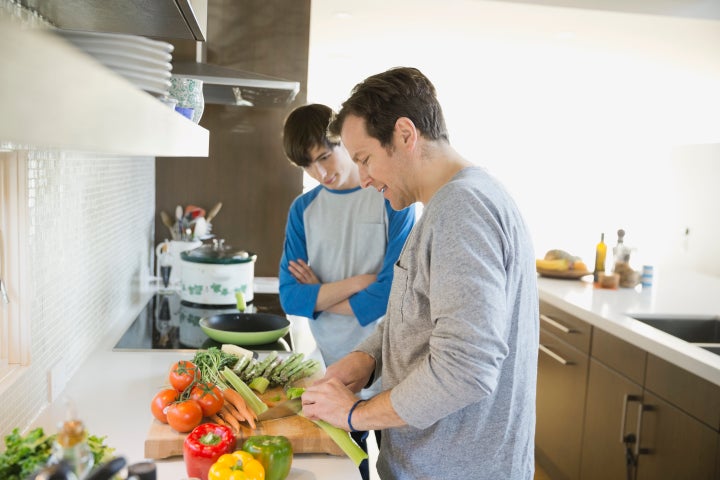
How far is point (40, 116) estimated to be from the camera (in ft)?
0.86

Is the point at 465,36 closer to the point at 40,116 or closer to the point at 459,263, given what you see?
the point at 459,263

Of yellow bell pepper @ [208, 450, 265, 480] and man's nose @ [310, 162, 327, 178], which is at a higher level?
man's nose @ [310, 162, 327, 178]

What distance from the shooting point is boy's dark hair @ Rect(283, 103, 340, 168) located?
1.81 metres

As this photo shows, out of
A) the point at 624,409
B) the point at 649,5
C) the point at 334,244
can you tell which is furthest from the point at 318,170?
the point at 649,5

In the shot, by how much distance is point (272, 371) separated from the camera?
163cm

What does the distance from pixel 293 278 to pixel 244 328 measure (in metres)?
0.30

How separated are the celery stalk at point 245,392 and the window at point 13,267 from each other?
0.43m

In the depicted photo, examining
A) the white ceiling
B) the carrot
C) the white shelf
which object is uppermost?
the white ceiling

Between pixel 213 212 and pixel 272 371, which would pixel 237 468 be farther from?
pixel 213 212

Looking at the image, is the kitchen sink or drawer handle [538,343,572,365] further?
drawer handle [538,343,572,365]

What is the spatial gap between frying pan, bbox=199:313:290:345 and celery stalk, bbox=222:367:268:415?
0.51 m

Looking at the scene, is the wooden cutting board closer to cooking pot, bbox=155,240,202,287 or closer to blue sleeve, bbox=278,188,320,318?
blue sleeve, bbox=278,188,320,318

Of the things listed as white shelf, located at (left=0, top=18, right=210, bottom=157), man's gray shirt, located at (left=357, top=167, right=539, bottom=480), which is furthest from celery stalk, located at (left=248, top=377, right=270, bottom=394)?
white shelf, located at (left=0, top=18, right=210, bottom=157)

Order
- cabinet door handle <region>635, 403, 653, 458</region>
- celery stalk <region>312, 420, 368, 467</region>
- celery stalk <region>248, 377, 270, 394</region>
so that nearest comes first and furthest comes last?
celery stalk <region>312, 420, 368, 467</region>, celery stalk <region>248, 377, 270, 394</region>, cabinet door handle <region>635, 403, 653, 458</region>
